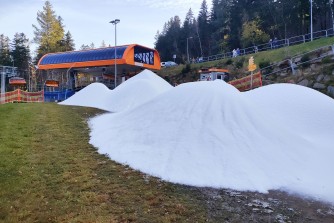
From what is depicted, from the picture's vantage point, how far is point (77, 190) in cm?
639

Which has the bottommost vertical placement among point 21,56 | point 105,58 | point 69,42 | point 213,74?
point 213,74

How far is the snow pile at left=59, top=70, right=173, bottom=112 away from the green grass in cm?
893

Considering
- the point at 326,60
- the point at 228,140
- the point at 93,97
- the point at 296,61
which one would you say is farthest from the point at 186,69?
the point at 228,140

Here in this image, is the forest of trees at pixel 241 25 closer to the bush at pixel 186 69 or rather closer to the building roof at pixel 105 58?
the bush at pixel 186 69

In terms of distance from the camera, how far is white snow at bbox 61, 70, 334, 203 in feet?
24.1

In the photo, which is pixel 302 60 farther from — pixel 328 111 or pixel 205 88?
pixel 205 88

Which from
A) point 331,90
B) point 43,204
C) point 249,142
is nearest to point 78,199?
point 43,204

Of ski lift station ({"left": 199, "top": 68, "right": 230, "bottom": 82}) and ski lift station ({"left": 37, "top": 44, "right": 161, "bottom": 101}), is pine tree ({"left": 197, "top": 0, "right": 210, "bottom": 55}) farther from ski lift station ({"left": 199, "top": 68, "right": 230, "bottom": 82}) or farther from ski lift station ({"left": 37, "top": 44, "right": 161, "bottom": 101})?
ski lift station ({"left": 199, "top": 68, "right": 230, "bottom": 82})

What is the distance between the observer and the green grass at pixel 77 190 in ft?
17.5

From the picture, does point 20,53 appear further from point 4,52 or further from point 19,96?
point 19,96

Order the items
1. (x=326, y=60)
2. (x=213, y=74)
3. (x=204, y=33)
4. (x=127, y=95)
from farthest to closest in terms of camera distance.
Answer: (x=204, y=33) < (x=213, y=74) < (x=326, y=60) < (x=127, y=95)

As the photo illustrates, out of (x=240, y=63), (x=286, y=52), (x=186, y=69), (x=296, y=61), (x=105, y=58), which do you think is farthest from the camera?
(x=105, y=58)

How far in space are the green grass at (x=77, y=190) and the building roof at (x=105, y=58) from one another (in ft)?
123

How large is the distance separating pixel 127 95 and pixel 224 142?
12670mm
